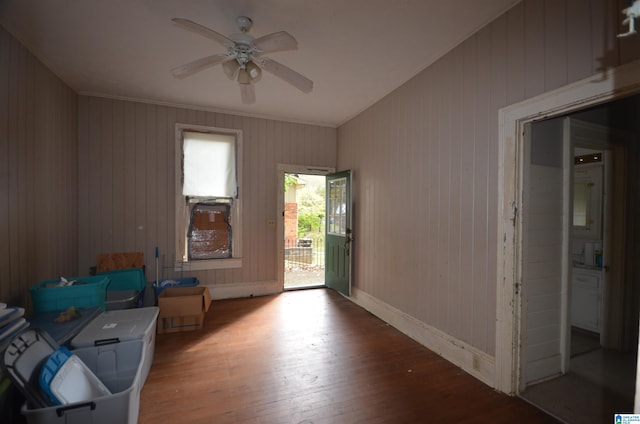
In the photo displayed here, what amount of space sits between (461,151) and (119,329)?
10.4ft

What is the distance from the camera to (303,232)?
41.1 feet

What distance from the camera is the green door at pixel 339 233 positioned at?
4.30m

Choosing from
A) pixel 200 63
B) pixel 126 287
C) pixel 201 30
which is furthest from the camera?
pixel 126 287

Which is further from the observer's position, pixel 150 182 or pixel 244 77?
pixel 150 182

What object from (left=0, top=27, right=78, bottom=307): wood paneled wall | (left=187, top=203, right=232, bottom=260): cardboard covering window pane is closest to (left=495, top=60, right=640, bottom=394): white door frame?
(left=187, top=203, right=232, bottom=260): cardboard covering window pane

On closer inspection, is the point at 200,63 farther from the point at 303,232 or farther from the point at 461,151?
the point at 303,232

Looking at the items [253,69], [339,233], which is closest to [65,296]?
[253,69]

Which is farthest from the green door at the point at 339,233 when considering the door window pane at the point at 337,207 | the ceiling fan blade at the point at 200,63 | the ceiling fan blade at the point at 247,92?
the ceiling fan blade at the point at 200,63

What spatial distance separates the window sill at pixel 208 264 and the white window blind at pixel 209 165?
1026 millimetres

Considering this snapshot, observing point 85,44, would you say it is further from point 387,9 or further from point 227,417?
point 227,417

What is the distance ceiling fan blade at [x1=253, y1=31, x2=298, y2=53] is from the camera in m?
1.86

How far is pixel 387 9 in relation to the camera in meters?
2.13

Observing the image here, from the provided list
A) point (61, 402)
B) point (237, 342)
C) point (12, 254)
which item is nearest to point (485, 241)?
point (237, 342)

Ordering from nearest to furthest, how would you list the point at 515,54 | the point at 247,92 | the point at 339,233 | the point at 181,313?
the point at 515,54
the point at 247,92
the point at 181,313
the point at 339,233
